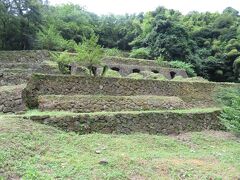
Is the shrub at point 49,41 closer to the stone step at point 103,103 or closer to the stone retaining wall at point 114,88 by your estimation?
the stone retaining wall at point 114,88

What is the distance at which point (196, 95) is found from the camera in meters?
17.4

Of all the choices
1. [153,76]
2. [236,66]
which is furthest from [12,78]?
[236,66]

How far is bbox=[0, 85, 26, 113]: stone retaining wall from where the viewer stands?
39.2 ft

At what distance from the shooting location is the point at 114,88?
48.1 ft

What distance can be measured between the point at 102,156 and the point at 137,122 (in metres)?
3.74

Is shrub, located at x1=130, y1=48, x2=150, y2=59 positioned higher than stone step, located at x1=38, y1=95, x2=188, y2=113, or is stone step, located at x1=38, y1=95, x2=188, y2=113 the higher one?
shrub, located at x1=130, y1=48, x2=150, y2=59

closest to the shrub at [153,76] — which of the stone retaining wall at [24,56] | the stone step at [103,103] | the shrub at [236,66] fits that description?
the stone step at [103,103]

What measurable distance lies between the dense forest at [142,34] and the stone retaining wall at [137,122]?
9339 mm

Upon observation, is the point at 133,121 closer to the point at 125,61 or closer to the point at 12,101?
the point at 12,101

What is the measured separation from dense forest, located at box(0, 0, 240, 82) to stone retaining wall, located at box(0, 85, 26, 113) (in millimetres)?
8197

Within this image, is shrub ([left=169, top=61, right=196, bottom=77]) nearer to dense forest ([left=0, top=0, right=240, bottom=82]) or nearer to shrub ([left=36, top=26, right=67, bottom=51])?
dense forest ([left=0, top=0, right=240, bottom=82])

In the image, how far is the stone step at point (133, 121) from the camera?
34.6 ft

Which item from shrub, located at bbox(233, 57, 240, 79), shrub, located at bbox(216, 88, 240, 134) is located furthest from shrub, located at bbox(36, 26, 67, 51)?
shrub, located at bbox(233, 57, 240, 79)

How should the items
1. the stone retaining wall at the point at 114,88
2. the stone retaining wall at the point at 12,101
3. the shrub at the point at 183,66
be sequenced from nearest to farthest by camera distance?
the stone retaining wall at the point at 12,101 → the stone retaining wall at the point at 114,88 → the shrub at the point at 183,66
